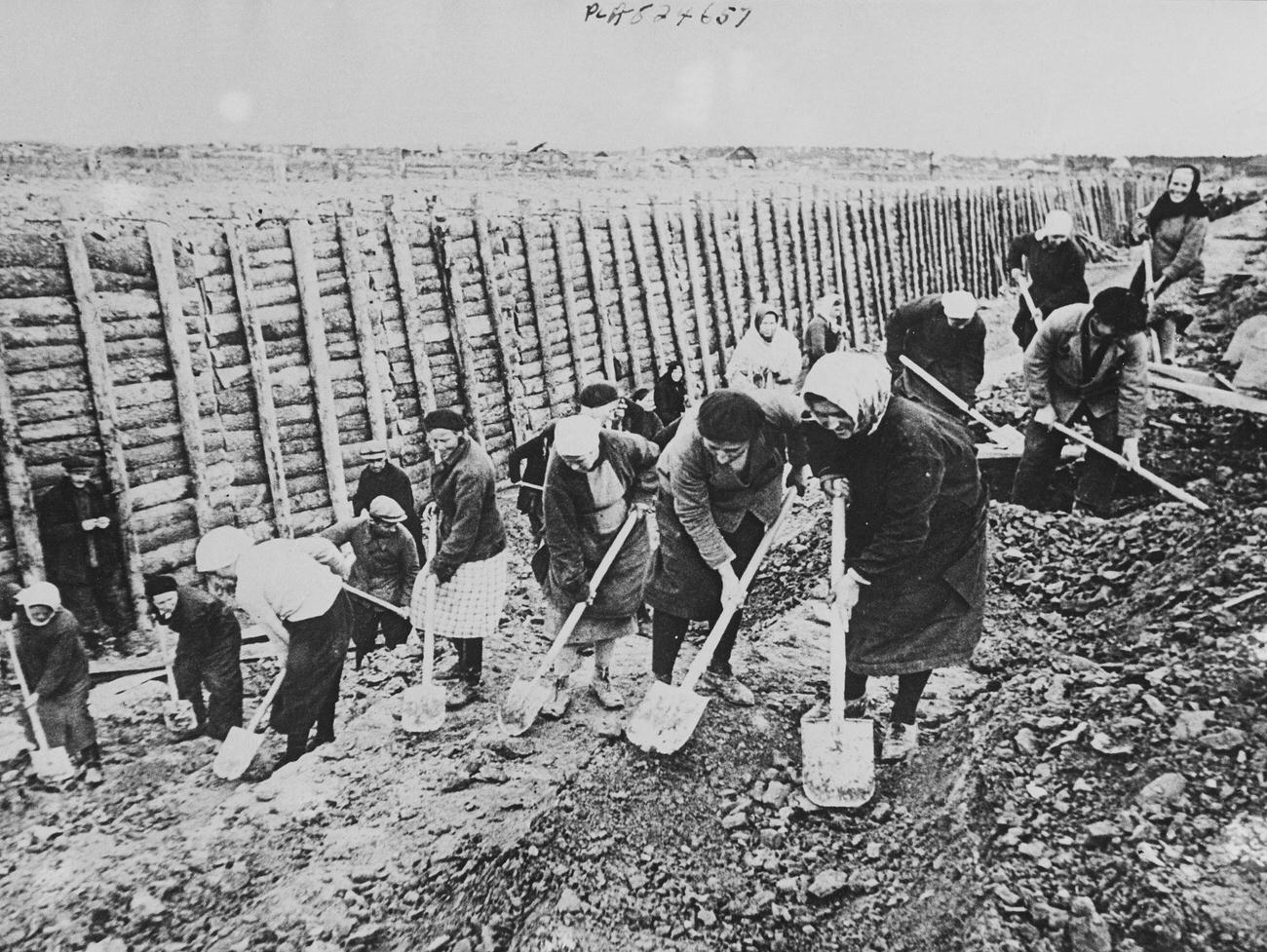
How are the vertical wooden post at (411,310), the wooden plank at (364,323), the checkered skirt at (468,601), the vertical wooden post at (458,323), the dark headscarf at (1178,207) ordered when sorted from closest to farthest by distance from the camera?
the checkered skirt at (468,601)
the wooden plank at (364,323)
the vertical wooden post at (411,310)
the vertical wooden post at (458,323)
the dark headscarf at (1178,207)

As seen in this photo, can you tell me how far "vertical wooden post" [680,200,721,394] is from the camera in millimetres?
6980

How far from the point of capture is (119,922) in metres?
2.12

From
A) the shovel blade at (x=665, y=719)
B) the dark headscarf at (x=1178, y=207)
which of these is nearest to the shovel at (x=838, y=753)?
the shovel blade at (x=665, y=719)

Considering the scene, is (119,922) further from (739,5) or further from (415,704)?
(739,5)

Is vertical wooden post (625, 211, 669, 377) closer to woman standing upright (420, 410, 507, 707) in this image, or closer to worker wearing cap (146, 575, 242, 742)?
woman standing upright (420, 410, 507, 707)

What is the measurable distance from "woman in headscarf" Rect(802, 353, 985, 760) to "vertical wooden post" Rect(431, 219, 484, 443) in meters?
2.22

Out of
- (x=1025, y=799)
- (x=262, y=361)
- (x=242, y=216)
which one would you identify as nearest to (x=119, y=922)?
(x=262, y=361)

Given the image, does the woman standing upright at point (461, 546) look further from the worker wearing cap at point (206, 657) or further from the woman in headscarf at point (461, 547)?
the worker wearing cap at point (206, 657)

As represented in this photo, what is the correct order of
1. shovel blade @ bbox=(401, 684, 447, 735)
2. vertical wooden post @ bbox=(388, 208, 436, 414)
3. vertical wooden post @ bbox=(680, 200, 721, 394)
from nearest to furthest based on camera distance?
1. shovel blade @ bbox=(401, 684, 447, 735)
2. vertical wooden post @ bbox=(388, 208, 436, 414)
3. vertical wooden post @ bbox=(680, 200, 721, 394)

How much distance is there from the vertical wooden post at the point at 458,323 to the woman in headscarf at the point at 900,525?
2.22m

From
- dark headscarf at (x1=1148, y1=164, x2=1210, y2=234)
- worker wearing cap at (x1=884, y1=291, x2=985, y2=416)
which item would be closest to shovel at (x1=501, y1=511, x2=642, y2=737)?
worker wearing cap at (x1=884, y1=291, x2=985, y2=416)

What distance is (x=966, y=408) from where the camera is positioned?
5.23 metres

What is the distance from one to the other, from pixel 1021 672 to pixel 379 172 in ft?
32.7

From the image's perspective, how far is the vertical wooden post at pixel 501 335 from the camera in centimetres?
480
